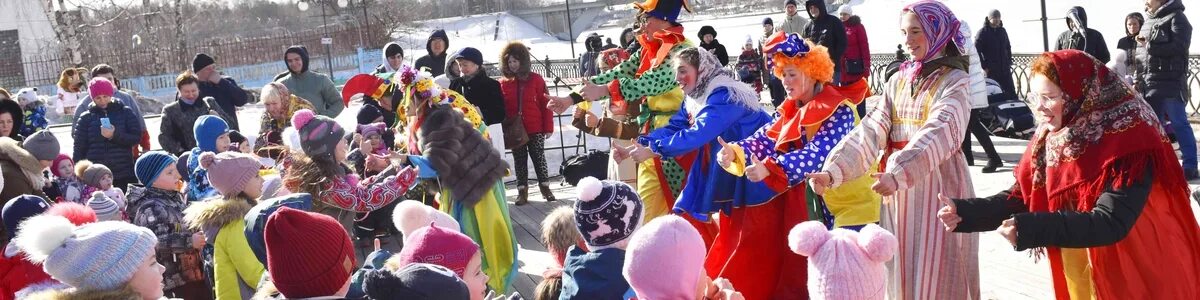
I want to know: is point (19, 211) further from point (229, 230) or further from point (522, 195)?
point (522, 195)

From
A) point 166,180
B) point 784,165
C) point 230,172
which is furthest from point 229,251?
point 784,165

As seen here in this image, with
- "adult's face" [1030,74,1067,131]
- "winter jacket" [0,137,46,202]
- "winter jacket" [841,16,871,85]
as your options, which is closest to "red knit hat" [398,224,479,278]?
"adult's face" [1030,74,1067,131]

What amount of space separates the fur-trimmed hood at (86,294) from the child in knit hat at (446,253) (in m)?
0.74

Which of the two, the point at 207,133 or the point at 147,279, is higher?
the point at 207,133

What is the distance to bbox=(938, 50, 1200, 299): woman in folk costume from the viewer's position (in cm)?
321

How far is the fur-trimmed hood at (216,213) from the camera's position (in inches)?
180

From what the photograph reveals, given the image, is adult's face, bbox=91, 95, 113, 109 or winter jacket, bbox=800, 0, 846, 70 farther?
winter jacket, bbox=800, 0, 846, 70

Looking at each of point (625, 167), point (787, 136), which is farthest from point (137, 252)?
point (625, 167)

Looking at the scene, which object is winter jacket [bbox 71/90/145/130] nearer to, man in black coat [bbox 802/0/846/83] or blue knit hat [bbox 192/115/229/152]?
blue knit hat [bbox 192/115/229/152]

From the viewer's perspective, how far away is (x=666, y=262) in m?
3.04

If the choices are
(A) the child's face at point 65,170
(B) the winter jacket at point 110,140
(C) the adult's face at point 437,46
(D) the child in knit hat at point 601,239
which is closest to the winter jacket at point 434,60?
(C) the adult's face at point 437,46

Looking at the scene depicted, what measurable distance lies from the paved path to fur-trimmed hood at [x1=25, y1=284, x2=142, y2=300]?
10.4 feet

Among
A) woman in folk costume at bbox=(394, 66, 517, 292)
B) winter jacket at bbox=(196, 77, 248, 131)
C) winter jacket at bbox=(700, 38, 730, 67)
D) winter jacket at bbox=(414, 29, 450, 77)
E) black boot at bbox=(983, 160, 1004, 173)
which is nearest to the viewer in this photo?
woman in folk costume at bbox=(394, 66, 517, 292)

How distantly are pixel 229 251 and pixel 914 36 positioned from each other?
278 cm
